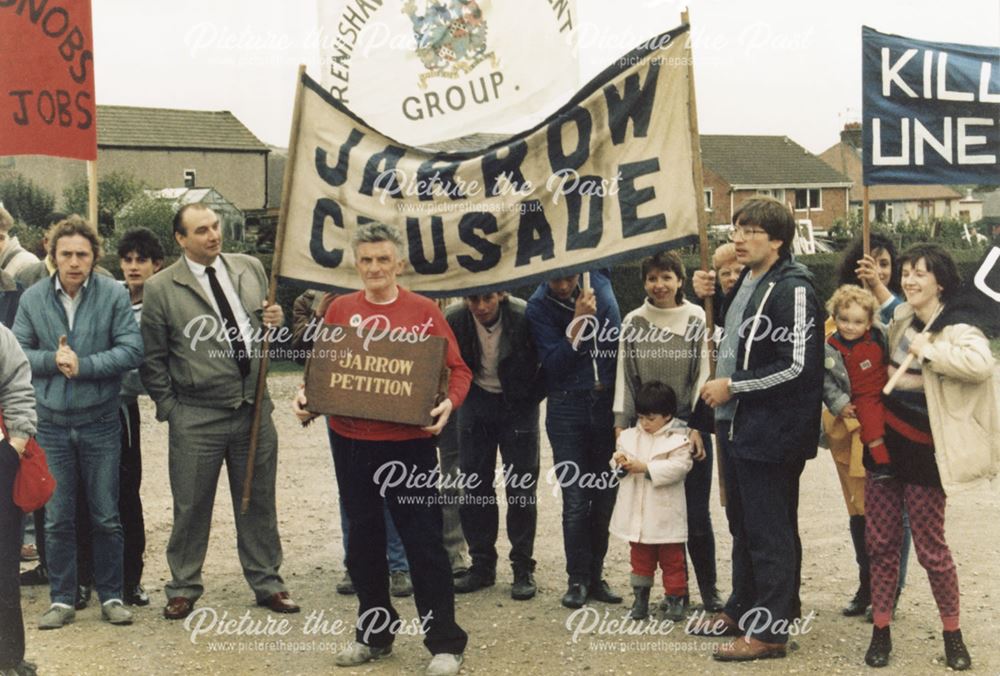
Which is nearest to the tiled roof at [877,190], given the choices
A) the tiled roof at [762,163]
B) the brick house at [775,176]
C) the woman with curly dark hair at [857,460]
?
the brick house at [775,176]

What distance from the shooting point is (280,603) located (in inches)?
282

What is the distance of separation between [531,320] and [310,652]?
2.23 metres

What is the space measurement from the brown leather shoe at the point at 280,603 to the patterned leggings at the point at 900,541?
3.14 metres

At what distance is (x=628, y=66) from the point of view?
6.66 meters

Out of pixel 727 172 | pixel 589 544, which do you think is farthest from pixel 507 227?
pixel 727 172

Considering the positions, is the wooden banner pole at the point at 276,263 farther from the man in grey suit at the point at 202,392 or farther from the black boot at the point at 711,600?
the black boot at the point at 711,600

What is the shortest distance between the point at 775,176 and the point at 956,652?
8504cm

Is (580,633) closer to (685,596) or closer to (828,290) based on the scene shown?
(685,596)

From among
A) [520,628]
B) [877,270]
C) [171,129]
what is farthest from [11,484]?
[171,129]

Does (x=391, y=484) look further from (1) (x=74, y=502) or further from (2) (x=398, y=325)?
(1) (x=74, y=502)

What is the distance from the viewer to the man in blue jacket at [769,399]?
6.01 metres

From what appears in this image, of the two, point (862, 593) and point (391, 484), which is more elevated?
point (391, 484)

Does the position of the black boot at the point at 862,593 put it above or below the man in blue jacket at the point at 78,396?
below

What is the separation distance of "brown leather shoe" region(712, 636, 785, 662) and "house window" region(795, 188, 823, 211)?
278 feet
